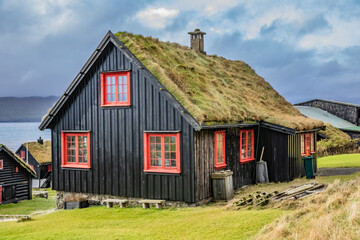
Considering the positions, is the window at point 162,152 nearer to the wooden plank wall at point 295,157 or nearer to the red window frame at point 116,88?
the red window frame at point 116,88

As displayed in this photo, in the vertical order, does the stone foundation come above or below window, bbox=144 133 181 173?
below

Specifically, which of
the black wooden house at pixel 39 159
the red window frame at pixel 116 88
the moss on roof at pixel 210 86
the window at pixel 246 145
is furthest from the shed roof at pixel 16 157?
the window at pixel 246 145

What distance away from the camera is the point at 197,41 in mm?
27875

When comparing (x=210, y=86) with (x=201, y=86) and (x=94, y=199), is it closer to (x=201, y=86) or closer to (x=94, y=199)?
(x=201, y=86)

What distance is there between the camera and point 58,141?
20.8 metres

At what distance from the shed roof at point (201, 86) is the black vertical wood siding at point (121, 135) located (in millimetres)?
453

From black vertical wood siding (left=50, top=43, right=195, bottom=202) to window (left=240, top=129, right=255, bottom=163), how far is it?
452cm

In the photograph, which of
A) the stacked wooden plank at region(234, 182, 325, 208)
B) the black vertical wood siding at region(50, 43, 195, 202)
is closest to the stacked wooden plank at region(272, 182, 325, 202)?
the stacked wooden plank at region(234, 182, 325, 208)

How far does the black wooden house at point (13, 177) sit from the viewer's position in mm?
36062

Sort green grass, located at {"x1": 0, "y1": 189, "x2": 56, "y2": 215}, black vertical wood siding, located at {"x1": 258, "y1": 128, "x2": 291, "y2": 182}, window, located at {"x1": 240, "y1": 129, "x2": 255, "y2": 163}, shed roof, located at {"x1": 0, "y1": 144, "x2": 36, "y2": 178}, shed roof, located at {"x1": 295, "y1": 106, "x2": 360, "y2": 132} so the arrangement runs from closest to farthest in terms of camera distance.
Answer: window, located at {"x1": 240, "y1": 129, "x2": 255, "y2": 163}
black vertical wood siding, located at {"x1": 258, "y1": 128, "x2": 291, "y2": 182}
green grass, located at {"x1": 0, "y1": 189, "x2": 56, "y2": 215}
shed roof, located at {"x1": 0, "y1": 144, "x2": 36, "y2": 178}
shed roof, located at {"x1": 295, "y1": 106, "x2": 360, "y2": 132}

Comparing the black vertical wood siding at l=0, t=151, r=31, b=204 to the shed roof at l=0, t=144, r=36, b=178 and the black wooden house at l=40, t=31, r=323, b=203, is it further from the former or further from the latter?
the black wooden house at l=40, t=31, r=323, b=203

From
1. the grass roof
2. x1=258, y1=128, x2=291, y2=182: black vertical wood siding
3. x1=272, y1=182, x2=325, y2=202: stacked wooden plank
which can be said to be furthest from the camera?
the grass roof

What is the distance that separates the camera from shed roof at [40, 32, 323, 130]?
18094 millimetres

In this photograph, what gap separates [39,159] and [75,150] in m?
36.0
